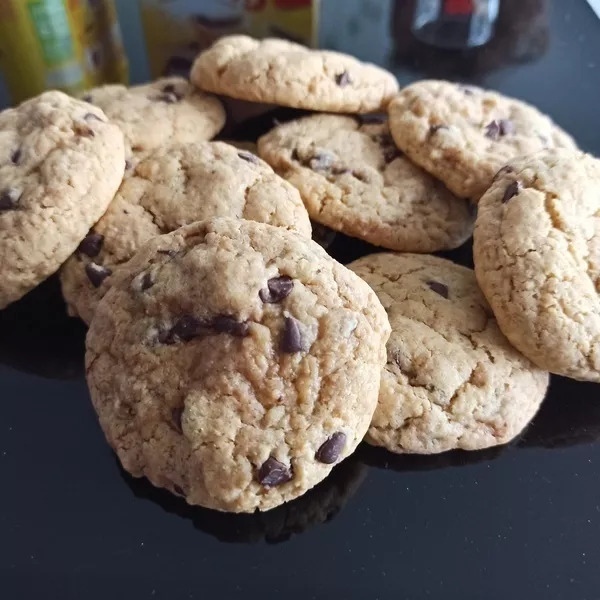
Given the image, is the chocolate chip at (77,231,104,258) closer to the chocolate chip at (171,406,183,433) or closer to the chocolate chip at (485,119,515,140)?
the chocolate chip at (171,406,183,433)

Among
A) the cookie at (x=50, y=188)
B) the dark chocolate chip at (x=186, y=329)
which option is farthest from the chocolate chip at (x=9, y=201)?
the dark chocolate chip at (x=186, y=329)

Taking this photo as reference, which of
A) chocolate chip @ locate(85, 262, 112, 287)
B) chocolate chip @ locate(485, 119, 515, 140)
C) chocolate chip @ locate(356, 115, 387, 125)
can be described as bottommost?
chocolate chip @ locate(85, 262, 112, 287)

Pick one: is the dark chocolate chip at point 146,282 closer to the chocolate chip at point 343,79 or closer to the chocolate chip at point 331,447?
the chocolate chip at point 331,447

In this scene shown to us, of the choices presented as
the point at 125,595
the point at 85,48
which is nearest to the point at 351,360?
the point at 125,595

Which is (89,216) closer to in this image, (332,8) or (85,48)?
(85,48)

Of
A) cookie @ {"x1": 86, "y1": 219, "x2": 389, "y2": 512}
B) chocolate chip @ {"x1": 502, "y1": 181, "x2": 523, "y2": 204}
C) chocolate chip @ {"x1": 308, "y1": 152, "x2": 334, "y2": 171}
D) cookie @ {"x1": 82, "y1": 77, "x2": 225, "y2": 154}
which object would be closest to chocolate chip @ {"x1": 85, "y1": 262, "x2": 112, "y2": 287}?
cookie @ {"x1": 86, "y1": 219, "x2": 389, "y2": 512}

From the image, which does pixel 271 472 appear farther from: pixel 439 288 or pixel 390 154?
pixel 390 154

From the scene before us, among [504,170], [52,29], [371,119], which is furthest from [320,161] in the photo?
[52,29]
